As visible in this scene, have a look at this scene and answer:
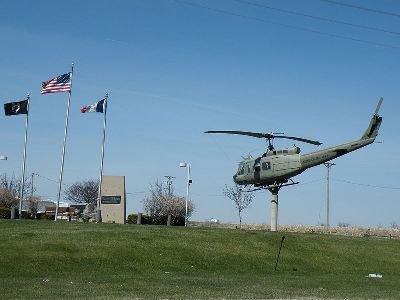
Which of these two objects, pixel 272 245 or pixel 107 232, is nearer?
pixel 107 232

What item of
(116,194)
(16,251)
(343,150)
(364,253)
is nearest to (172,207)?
(116,194)

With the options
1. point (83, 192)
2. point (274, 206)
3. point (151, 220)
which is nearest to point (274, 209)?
point (274, 206)

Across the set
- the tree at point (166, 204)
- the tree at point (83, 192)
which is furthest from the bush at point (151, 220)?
the tree at point (83, 192)

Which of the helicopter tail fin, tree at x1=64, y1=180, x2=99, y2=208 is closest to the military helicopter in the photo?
the helicopter tail fin

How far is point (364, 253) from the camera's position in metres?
38.1

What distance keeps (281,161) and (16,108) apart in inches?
956

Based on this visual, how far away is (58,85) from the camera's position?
5284 cm

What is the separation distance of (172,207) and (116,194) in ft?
110

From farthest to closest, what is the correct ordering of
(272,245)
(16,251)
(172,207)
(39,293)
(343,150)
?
(172,207), (343,150), (272,245), (16,251), (39,293)

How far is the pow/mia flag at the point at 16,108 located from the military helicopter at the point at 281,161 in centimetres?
2013

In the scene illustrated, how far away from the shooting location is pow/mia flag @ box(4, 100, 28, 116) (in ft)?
182

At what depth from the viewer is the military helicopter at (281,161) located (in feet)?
147

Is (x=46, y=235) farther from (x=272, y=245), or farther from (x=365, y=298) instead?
(x=365, y=298)

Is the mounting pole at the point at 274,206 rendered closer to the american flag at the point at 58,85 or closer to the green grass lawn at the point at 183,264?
the green grass lawn at the point at 183,264
